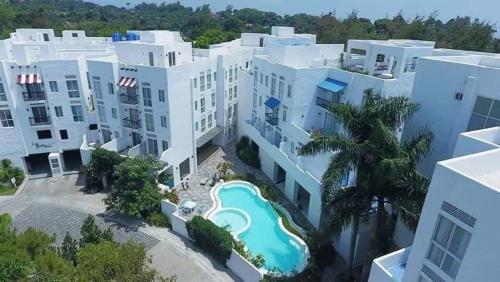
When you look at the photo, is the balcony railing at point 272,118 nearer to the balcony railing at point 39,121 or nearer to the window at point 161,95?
the window at point 161,95

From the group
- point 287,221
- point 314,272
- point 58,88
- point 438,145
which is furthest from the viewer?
point 58,88

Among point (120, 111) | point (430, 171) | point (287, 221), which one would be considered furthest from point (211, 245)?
point (120, 111)

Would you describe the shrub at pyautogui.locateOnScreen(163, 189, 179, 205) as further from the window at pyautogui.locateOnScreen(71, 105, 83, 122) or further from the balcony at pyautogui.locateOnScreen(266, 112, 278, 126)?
the window at pyautogui.locateOnScreen(71, 105, 83, 122)

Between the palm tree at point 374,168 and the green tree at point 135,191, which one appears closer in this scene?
the palm tree at point 374,168

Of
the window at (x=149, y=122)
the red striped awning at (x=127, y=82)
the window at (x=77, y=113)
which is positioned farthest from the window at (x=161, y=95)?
the window at (x=77, y=113)

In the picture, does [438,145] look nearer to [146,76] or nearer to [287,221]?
[287,221]
